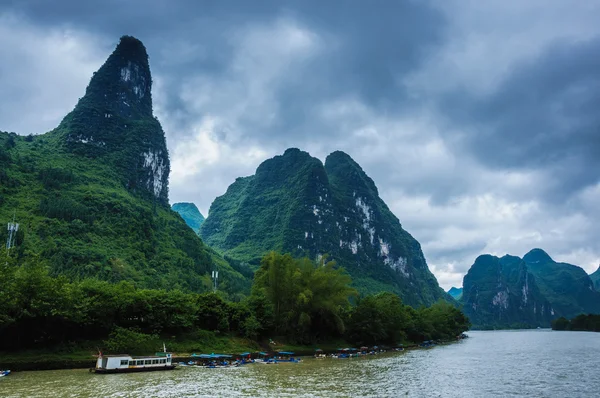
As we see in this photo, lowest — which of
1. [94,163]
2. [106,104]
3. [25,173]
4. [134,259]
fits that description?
[134,259]

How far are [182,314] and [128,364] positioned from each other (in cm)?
1472

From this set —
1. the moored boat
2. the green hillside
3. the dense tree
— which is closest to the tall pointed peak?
the green hillside

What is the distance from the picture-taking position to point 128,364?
144 feet

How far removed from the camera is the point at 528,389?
34625 millimetres

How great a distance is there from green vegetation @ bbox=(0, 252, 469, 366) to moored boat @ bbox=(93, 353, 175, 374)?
6.37 meters

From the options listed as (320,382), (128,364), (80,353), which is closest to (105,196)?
(80,353)

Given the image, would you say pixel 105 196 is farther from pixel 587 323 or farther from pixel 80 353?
pixel 587 323

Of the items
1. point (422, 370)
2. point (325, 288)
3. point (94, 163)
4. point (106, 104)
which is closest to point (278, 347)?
point (325, 288)

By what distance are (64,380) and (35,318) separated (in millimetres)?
13493

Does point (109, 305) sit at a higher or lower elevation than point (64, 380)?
higher

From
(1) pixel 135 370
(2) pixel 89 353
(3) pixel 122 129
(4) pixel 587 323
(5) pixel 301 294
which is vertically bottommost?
(4) pixel 587 323

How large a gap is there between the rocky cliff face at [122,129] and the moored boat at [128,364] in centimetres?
11847

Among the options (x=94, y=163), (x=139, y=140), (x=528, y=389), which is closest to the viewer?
(x=528, y=389)

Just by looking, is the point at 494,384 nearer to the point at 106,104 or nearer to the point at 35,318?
the point at 35,318
